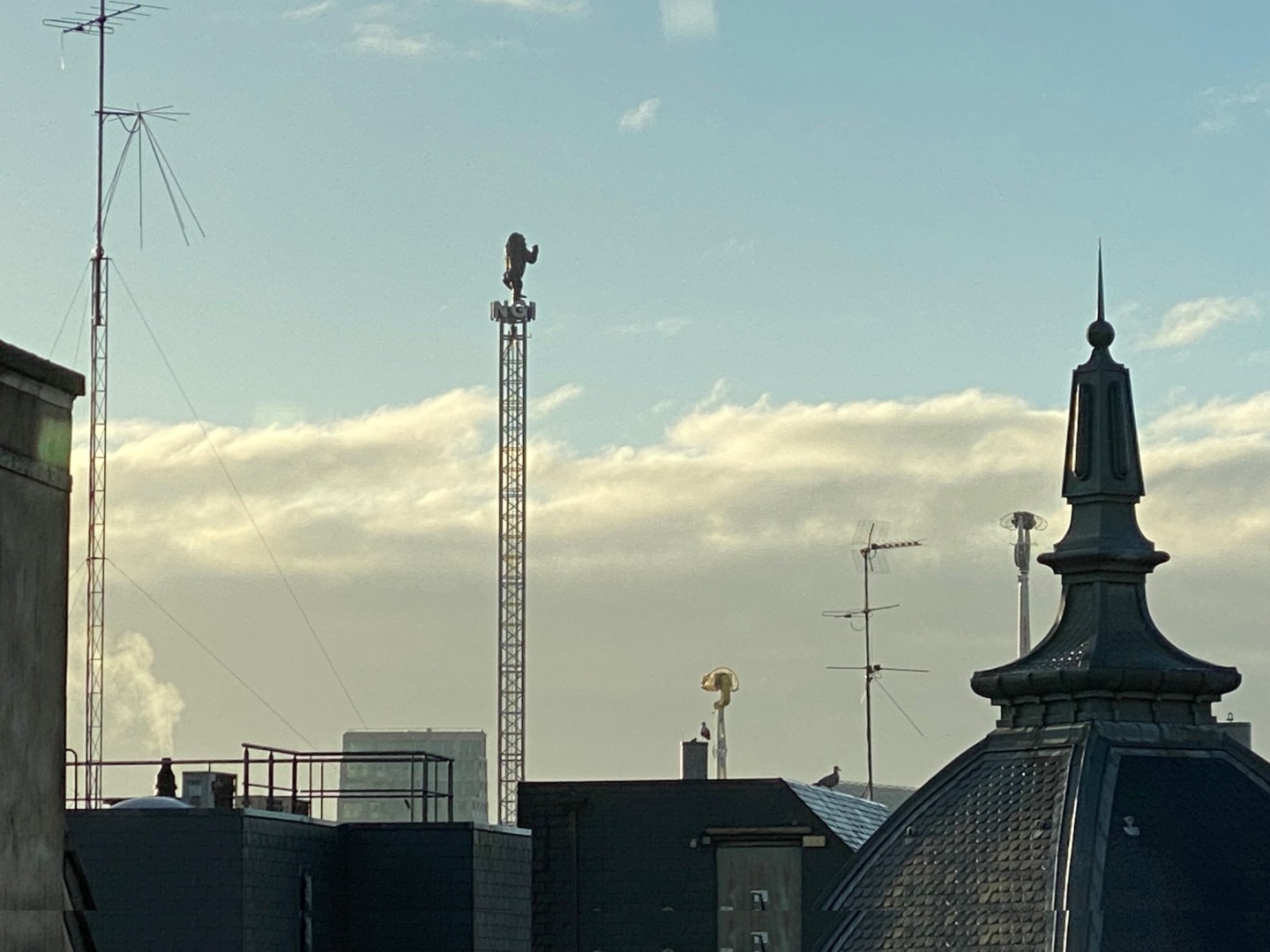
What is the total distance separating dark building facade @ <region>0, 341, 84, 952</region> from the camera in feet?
50.1

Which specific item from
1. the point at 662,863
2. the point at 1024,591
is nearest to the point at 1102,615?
the point at 662,863

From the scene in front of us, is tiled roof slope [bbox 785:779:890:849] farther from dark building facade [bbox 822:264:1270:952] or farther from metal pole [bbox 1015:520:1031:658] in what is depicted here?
metal pole [bbox 1015:520:1031:658]

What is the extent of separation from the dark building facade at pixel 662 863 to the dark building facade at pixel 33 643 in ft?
162

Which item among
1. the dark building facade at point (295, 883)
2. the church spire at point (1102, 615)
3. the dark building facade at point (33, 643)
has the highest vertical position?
the church spire at point (1102, 615)

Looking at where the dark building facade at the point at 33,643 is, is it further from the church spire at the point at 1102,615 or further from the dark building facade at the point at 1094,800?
the church spire at the point at 1102,615

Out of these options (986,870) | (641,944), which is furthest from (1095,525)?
(641,944)

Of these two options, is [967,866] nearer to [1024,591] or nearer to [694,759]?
[694,759]

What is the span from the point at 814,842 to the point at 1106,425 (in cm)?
1196

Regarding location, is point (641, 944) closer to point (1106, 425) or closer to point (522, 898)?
point (522, 898)

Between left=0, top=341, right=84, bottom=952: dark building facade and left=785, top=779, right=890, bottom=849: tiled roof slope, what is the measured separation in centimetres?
5021

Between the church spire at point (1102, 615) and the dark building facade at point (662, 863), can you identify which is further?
the dark building facade at point (662, 863)

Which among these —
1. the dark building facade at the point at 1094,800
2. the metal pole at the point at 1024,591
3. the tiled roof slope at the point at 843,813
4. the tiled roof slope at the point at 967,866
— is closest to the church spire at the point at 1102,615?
the dark building facade at the point at 1094,800

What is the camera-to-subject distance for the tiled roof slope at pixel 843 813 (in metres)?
66.6

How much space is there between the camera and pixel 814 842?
65.8m
